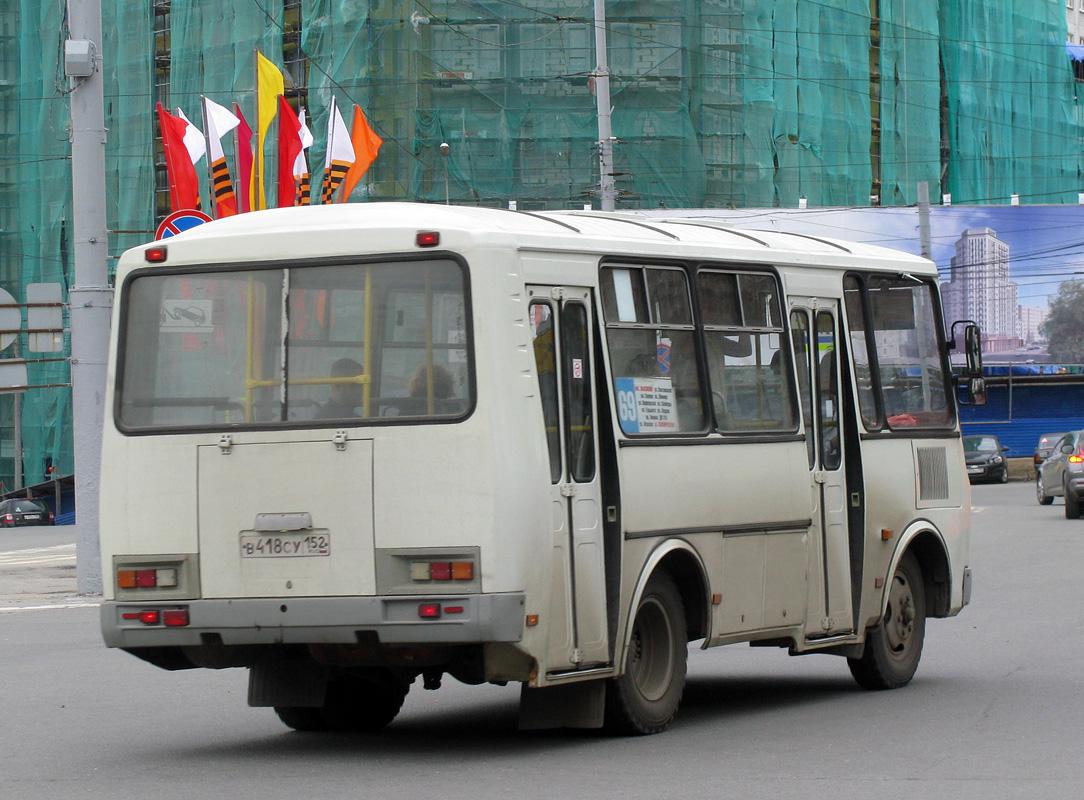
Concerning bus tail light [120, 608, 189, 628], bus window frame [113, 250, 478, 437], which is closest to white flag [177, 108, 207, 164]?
bus window frame [113, 250, 478, 437]

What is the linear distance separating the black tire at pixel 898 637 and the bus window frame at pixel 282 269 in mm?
4102

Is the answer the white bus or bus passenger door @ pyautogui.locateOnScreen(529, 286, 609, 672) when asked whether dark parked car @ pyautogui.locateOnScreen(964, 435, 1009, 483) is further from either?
bus passenger door @ pyautogui.locateOnScreen(529, 286, 609, 672)

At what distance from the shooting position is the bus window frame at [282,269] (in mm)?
8070

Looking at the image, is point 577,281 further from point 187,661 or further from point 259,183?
point 259,183

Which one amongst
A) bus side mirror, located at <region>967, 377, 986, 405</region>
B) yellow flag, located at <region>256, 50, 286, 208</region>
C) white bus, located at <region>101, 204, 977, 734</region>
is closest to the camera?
white bus, located at <region>101, 204, 977, 734</region>

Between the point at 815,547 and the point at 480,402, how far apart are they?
3.10 metres

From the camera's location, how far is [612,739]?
352 inches

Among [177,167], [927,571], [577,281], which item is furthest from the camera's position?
[177,167]

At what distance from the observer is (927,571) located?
38.7ft

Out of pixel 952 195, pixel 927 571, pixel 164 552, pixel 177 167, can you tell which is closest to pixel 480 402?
pixel 164 552

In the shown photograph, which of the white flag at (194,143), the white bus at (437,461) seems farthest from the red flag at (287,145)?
the white bus at (437,461)

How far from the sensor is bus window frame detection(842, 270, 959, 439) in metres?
11.1

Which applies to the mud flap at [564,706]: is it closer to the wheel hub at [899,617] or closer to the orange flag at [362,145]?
the wheel hub at [899,617]

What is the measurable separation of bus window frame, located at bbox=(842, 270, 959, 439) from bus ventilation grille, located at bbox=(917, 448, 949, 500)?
12 centimetres
